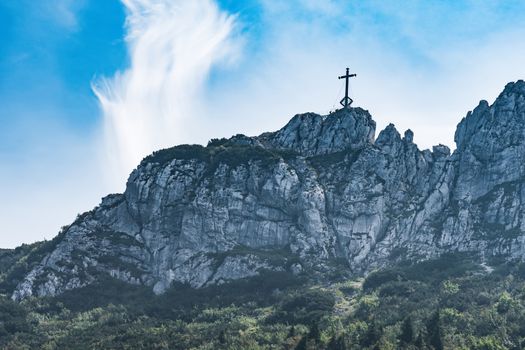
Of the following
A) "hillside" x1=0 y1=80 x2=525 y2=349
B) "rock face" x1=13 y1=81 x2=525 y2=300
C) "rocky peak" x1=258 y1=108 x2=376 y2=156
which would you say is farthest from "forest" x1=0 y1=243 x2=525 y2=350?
"rocky peak" x1=258 y1=108 x2=376 y2=156

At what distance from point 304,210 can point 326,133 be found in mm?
26504

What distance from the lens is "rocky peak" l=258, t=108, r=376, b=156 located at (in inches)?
6073

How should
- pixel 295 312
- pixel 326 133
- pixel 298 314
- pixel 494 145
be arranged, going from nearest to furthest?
pixel 298 314, pixel 295 312, pixel 494 145, pixel 326 133

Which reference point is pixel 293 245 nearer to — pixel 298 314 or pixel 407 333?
pixel 298 314

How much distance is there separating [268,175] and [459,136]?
50.4 metres

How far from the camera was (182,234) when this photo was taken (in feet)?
438

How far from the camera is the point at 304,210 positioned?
13650cm

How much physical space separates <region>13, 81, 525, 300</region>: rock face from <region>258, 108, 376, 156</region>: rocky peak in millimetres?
334

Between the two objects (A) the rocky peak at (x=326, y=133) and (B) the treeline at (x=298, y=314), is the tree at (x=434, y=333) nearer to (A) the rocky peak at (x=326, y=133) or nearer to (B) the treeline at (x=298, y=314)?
(B) the treeline at (x=298, y=314)

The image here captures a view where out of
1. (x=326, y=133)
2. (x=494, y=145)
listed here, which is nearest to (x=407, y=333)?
(x=494, y=145)

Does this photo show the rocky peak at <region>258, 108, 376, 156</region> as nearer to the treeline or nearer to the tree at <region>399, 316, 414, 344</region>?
the treeline

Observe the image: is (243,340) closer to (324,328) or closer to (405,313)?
(324,328)

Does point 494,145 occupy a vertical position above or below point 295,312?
above

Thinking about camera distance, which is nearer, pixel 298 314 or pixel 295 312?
pixel 298 314
